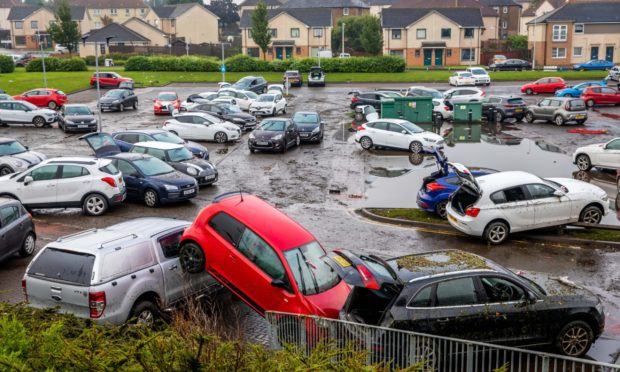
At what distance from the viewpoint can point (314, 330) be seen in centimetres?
838

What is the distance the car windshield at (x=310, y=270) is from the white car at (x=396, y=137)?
17924mm

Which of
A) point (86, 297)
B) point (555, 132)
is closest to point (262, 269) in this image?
point (86, 297)

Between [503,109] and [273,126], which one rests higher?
[273,126]

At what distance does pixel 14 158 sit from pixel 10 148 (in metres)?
0.81

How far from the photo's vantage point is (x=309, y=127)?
3109cm

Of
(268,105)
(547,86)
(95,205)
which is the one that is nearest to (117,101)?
(268,105)

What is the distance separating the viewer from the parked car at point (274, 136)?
93.6 feet

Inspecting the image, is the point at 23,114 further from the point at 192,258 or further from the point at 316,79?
the point at 192,258

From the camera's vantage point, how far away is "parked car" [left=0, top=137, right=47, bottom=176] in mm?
22672

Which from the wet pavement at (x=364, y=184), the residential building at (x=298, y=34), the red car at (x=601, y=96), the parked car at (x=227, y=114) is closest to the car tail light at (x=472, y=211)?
the wet pavement at (x=364, y=184)

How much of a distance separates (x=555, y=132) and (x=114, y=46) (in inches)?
2581

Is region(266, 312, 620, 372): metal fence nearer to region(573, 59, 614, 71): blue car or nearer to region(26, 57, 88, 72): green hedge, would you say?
region(573, 59, 614, 71): blue car

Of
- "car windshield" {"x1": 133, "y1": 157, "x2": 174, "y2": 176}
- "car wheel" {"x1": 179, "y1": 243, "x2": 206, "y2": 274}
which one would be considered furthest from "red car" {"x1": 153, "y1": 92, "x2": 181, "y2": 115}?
"car wheel" {"x1": 179, "y1": 243, "x2": 206, "y2": 274}

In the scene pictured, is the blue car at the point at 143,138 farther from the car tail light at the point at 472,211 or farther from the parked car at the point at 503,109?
the parked car at the point at 503,109
